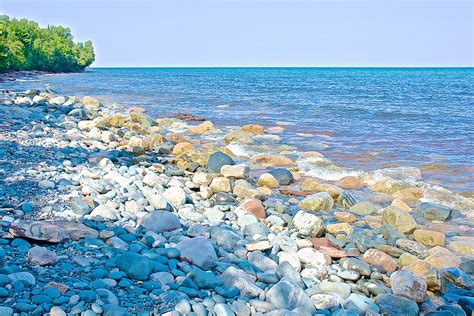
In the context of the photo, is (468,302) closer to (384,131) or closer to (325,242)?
(325,242)

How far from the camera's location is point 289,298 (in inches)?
164

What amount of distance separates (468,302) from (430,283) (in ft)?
1.83

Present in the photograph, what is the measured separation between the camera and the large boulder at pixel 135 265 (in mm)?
4062

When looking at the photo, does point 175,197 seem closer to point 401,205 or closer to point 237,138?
point 401,205

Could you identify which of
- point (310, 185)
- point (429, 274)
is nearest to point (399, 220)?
point (429, 274)

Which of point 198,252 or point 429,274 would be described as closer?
point 198,252

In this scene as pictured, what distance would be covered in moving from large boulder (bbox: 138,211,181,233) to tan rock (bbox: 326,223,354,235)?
2464 mm

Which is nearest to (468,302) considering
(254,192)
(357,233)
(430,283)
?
(430,283)

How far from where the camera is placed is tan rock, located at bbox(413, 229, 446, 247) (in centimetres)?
676

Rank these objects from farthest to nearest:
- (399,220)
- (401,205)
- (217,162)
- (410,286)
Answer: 1. (217,162)
2. (401,205)
3. (399,220)
4. (410,286)

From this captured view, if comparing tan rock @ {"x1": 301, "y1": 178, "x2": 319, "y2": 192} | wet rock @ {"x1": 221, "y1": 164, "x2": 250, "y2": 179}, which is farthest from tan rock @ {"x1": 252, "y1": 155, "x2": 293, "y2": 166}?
tan rock @ {"x1": 301, "y1": 178, "x2": 319, "y2": 192}

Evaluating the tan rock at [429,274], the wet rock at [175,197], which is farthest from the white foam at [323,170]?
the tan rock at [429,274]

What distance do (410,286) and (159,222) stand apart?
305 cm

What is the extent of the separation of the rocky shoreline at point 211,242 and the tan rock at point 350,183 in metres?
0.06
